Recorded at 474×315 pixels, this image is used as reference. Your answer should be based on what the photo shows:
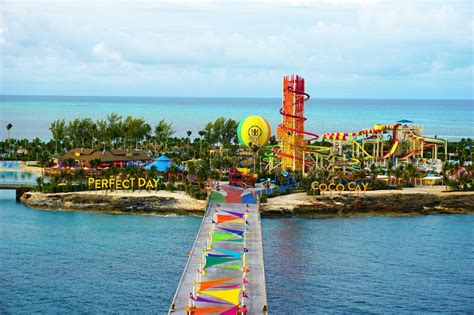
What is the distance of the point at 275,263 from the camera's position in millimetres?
60625

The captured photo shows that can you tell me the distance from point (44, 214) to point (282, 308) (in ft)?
135

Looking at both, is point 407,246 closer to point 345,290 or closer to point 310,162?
point 345,290

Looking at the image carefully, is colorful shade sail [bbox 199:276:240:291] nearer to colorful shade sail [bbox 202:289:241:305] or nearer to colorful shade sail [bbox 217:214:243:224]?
colorful shade sail [bbox 202:289:241:305]

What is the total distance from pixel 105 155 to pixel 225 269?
63597 mm

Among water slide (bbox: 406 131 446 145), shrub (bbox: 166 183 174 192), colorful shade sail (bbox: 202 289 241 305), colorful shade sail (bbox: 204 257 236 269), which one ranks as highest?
water slide (bbox: 406 131 446 145)

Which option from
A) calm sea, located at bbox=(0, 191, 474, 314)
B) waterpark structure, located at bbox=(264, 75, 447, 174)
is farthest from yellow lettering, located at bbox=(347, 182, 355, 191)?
calm sea, located at bbox=(0, 191, 474, 314)

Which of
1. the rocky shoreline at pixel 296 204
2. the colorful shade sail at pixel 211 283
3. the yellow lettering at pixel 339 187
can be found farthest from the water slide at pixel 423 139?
the colorful shade sail at pixel 211 283

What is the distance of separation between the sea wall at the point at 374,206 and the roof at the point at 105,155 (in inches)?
1442

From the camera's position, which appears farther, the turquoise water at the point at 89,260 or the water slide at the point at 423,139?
the water slide at the point at 423,139

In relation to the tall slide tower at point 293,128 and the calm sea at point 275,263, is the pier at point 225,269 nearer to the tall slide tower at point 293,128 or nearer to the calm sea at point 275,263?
the calm sea at point 275,263

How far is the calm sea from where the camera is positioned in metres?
51.4

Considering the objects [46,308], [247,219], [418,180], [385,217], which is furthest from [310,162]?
[46,308]

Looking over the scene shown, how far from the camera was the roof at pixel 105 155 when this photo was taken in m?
113

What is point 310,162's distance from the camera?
10625 cm
